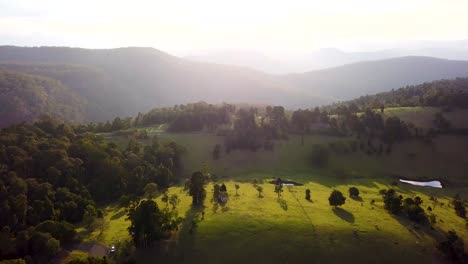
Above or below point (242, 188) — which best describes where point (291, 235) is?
above

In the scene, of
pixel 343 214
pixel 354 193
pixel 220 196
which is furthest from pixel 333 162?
pixel 220 196

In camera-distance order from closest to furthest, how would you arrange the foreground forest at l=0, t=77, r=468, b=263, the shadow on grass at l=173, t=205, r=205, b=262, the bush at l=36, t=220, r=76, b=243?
the shadow on grass at l=173, t=205, r=205, b=262, the foreground forest at l=0, t=77, r=468, b=263, the bush at l=36, t=220, r=76, b=243

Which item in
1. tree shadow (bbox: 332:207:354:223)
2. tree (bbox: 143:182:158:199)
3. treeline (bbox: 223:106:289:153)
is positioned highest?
treeline (bbox: 223:106:289:153)

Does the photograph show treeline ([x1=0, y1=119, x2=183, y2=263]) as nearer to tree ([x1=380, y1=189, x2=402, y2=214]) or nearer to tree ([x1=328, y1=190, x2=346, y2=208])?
tree ([x1=328, y1=190, x2=346, y2=208])

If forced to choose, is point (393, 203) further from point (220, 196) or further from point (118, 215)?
point (118, 215)

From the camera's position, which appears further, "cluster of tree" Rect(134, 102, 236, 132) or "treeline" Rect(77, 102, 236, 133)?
"cluster of tree" Rect(134, 102, 236, 132)

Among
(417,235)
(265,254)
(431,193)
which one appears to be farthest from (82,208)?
(431,193)

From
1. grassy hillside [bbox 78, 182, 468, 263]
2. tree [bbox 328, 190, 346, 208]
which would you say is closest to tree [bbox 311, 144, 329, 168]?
grassy hillside [bbox 78, 182, 468, 263]
